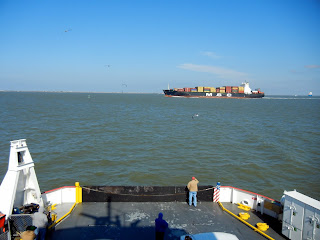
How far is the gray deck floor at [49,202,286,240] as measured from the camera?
7227mm

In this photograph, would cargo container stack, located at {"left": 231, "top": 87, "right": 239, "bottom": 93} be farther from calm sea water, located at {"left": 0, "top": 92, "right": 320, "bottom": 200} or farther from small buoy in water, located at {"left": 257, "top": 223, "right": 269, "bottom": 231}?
small buoy in water, located at {"left": 257, "top": 223, "right": 269, "bottom": 231}

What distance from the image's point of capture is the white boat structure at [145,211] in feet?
21.7

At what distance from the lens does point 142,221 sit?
312 inches

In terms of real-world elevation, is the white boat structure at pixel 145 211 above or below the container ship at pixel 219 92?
below

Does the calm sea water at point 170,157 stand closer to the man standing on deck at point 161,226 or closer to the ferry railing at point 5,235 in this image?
the ferry railing at point 5,235

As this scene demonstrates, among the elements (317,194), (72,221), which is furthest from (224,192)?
(317,194)

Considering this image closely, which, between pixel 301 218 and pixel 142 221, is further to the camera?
Result: pixel 142 221

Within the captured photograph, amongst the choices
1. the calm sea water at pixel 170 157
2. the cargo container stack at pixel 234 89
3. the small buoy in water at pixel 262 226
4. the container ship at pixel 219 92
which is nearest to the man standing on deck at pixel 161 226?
the small buoy in water at pixel 262 226

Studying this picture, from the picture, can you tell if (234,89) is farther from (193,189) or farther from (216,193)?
(193,189)

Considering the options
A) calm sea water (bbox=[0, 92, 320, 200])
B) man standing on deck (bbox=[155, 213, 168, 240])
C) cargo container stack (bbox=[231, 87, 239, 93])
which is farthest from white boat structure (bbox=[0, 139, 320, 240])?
cargo container stack (bbox=[231, 87, 239, 93])

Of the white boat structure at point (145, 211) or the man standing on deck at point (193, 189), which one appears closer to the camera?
the white boat structure at point (145, 211)

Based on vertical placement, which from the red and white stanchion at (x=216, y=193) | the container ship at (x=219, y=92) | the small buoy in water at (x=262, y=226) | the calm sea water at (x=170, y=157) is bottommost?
the calm sea water at (x=170, y=157)

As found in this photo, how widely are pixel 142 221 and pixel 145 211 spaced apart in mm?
635

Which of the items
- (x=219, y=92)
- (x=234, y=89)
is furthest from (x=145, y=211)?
(x=234, y=89)
